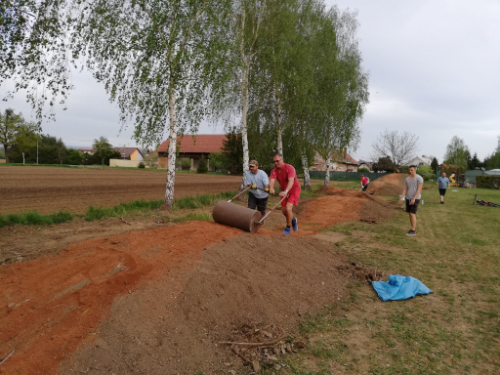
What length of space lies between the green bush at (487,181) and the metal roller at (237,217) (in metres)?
43.2

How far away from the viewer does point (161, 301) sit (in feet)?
13.8

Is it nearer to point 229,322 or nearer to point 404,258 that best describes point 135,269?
point 229,322

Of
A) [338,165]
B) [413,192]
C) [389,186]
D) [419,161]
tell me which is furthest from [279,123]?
[419,161]

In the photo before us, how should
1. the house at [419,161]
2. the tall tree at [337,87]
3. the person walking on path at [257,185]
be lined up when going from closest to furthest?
the person walking on path at [257,185] < the tall tree at [337,87] < the house at [419,161]

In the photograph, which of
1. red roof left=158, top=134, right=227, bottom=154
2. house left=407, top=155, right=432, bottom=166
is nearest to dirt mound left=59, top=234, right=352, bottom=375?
house left=407, top=155, right=432, bottom=166

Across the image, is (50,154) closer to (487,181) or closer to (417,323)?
(487,181)

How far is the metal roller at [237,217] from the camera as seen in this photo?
776 centimetres

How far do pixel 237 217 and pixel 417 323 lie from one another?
4.18 m

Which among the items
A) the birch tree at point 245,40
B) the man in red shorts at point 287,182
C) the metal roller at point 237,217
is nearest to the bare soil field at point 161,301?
the metal roller at point 237,217

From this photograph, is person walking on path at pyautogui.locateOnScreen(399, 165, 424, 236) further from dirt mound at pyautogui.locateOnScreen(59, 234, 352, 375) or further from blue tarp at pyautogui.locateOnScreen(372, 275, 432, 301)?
dirt mound at pyautogui.locateOnScreen(59, 234, 352, 375)

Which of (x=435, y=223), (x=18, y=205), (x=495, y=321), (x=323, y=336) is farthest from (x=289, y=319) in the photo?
(x=18, y=205)

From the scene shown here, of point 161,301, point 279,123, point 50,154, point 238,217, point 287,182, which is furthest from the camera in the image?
point 50,154

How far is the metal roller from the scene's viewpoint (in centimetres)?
776

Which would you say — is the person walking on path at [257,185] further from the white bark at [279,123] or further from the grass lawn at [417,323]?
the white bark at [279,123]
